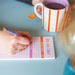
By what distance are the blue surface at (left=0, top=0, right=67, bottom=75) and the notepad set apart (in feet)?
0.04

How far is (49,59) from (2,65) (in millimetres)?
157

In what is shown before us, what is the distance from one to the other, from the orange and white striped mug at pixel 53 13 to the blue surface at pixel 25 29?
3 centimetres

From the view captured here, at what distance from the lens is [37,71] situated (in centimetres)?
46

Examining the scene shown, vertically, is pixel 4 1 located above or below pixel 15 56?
above

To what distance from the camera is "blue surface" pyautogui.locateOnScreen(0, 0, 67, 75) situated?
46 centimetres

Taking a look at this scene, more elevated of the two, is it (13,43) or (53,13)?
(53,13)

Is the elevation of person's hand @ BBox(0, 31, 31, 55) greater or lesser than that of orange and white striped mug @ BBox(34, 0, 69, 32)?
lesser

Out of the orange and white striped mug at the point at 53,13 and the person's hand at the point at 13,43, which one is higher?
the orange and white striped mug at the point at 53,13

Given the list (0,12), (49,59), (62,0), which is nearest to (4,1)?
(0,12)

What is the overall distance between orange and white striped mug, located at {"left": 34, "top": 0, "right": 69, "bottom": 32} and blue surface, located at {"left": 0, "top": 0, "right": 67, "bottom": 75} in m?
0.03

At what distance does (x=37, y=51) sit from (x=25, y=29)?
13cm

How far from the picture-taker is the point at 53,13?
0.53 m

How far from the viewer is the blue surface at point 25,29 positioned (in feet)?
1.50

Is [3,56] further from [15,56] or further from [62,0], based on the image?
→ [62,0]
